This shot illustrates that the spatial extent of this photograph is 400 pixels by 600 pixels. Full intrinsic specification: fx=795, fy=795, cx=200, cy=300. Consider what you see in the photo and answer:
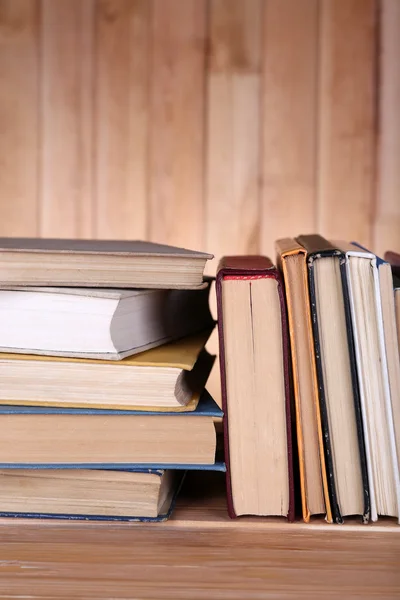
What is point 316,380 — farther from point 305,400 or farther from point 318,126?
point 318,126

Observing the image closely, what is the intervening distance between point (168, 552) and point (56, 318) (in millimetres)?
210

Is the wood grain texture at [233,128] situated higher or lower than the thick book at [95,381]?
higher

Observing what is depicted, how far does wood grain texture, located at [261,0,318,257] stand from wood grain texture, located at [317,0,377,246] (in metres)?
0.02

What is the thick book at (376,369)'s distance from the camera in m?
0.66

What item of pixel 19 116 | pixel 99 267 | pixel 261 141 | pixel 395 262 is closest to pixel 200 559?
pixel 99 267

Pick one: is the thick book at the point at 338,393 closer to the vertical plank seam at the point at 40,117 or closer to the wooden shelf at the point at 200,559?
the wooden shelf at the point at 200,559

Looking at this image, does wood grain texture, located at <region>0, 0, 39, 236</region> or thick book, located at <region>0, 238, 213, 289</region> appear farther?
wood grain texture, located at <region>0, 0, 39, 236</region>

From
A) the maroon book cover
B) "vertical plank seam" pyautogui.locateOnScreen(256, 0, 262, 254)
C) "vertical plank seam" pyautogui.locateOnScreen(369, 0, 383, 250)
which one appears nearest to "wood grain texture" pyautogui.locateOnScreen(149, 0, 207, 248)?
"vertical plank seam" pyautogui.locateOnScreen(256, 0, 262, 254)

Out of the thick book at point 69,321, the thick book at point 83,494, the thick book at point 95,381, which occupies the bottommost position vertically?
the thick book at point 83,494

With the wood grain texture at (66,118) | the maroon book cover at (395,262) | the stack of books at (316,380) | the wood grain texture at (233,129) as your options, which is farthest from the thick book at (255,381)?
the wood grain texture at (66,118)

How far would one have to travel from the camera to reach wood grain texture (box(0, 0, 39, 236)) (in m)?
1.60

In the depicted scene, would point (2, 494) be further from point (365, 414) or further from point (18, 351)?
point (365, 414)

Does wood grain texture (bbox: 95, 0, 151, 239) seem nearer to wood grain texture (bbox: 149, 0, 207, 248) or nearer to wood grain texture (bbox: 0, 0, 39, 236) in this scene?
wood grain texture (bbox: 149, 0, 207, 248)

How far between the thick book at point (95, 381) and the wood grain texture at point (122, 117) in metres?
0.97
